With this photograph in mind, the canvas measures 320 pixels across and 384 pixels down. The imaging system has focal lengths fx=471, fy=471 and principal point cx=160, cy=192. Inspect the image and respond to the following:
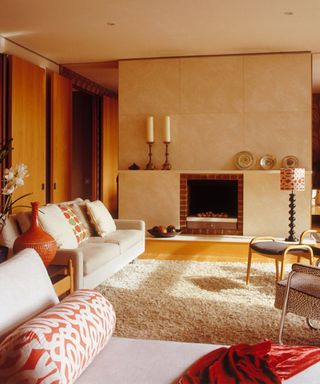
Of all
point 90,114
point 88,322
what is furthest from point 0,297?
point 90,114

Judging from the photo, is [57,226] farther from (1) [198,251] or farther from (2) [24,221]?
(1) [198,251]

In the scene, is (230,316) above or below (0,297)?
below

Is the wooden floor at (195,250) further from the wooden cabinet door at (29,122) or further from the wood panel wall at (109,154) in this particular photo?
the wood panel wall at (109,154)

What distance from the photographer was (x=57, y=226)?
13.0 ft

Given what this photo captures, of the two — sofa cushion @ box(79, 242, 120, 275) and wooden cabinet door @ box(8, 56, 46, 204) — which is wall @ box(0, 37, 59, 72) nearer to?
wooden cabinet door @ box(8, 56, 46, 204)

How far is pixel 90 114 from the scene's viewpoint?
9406mm

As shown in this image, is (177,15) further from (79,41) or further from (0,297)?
(0,297)

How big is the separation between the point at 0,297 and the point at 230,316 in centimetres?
225

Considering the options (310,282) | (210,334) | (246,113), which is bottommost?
(210,334)

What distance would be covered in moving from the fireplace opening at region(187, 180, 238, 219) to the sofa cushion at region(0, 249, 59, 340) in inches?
206

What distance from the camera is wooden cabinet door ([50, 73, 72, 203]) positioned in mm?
7000

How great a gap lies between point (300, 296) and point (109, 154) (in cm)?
701

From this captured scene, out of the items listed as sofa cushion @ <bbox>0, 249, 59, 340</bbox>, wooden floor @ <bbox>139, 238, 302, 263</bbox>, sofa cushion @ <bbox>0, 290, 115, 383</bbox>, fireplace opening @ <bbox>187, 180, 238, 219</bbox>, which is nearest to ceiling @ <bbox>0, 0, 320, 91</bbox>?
fireplace opening @ <bbox>187, 180, 238, 219</bbox>

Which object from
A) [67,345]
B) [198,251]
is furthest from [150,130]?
[67,345]
